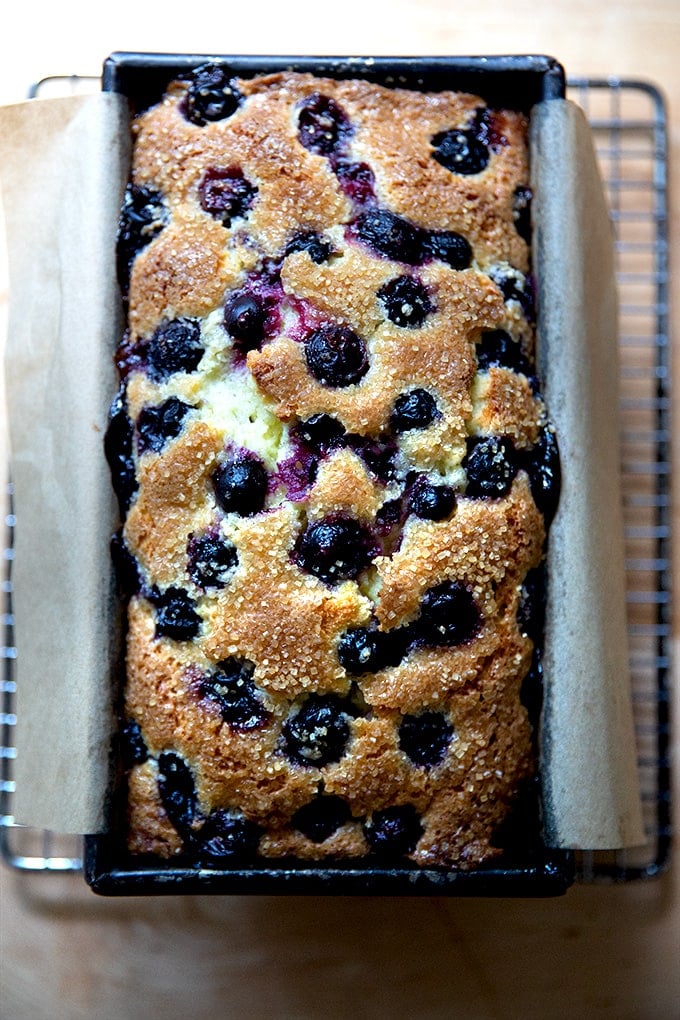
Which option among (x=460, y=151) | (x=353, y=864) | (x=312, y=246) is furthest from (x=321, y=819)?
(x=460, y=151)

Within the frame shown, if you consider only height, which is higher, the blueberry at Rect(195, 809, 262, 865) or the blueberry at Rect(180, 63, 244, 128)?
the blueberry at Rect(180, 63, 244, 128)

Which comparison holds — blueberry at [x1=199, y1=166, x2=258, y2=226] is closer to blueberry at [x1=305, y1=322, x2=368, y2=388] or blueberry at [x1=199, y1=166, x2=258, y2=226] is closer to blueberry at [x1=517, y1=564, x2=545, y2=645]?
blueberry at [x1=305, y1=322, x2=368, y2=388]

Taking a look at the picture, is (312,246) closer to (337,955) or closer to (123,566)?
(123,566)

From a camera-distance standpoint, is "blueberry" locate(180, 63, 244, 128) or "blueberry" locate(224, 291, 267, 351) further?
"blueberry" locate(180, 63, 244, 128)

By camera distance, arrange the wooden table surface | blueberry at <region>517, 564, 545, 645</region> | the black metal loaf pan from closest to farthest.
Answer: the black metal loaf pan, blueberry at <region>517, 564, 545, 645</region>, the wooden table surface

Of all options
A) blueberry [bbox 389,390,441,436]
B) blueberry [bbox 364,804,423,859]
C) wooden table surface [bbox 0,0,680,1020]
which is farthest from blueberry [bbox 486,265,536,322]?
blueberry [bbox 364,804,423,859]

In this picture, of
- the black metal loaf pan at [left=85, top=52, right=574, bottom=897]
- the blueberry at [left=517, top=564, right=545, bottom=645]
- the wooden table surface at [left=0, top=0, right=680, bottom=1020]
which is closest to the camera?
the black metal loaf pan at [left=85, top=52, right=574, bottom=897]
